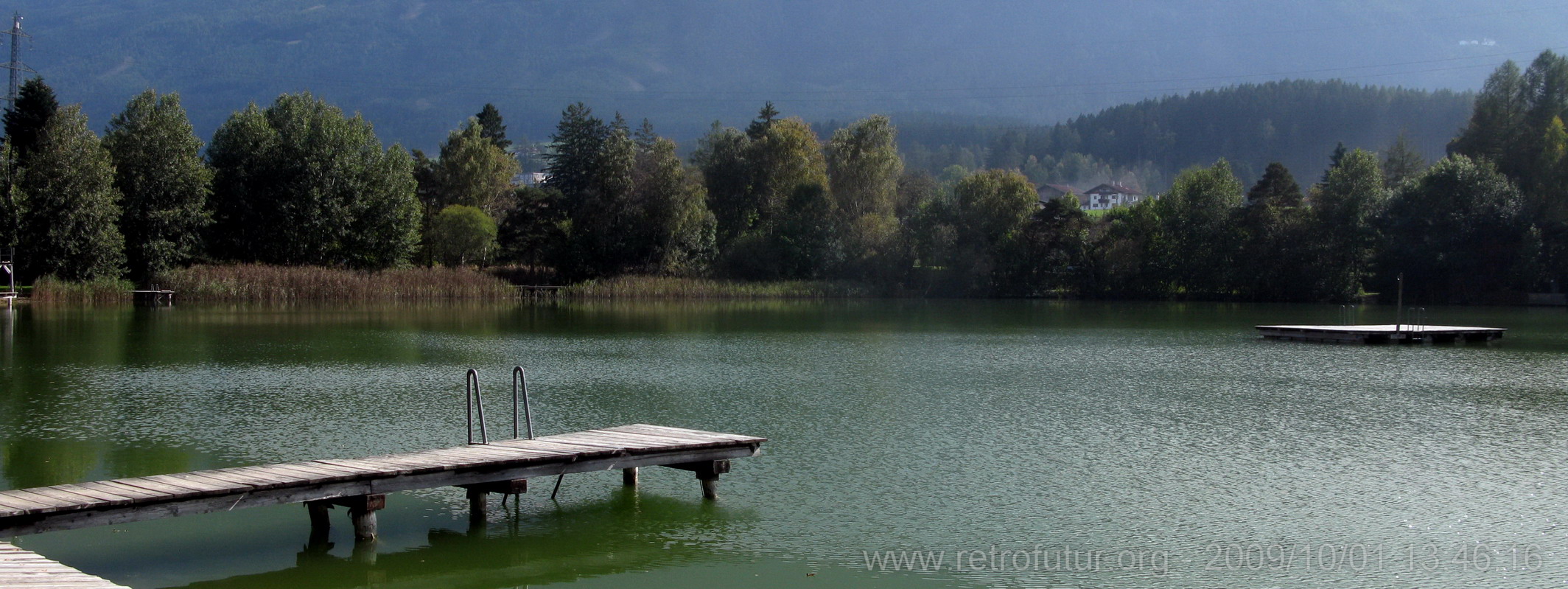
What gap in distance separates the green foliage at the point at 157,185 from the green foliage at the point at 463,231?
11.6m

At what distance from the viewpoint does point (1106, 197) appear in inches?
6752

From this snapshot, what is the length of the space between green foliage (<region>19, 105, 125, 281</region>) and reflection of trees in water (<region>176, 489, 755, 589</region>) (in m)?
47.7

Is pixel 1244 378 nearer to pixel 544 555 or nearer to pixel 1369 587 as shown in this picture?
pixel 1369 587

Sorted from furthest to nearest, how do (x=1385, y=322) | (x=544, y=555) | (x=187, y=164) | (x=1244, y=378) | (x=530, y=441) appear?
(x=187, y=164)
(x=1385, y=322)
(x=1244, y=378)
(x=530, y=441)
(x=544, y=555)

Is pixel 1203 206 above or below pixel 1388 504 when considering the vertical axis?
above

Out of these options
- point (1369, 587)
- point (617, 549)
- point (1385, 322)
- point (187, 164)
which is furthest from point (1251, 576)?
point (187, 164)

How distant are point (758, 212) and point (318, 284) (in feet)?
101

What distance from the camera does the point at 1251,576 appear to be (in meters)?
9.45

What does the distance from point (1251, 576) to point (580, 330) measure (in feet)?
98.1

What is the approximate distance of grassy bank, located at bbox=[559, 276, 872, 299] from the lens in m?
67.1

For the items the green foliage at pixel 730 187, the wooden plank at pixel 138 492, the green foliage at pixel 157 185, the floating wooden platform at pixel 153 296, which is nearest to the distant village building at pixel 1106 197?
the green foliage at pixel 730 187

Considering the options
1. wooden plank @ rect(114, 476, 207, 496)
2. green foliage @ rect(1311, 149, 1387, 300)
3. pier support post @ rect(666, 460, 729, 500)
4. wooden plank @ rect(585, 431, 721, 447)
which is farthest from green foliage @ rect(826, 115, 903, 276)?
wooden plank @ rect(114, 476, 207, 496)

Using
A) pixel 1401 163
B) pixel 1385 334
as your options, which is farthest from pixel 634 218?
pixel 1401 163

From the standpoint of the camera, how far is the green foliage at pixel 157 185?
54719mm
